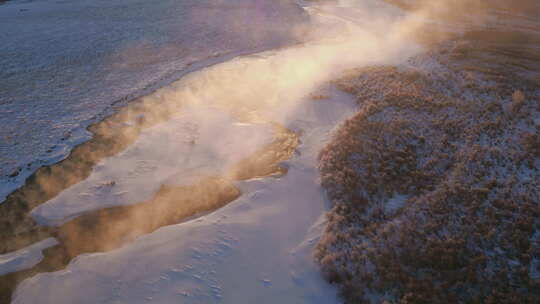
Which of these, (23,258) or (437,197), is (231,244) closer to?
(23,258)

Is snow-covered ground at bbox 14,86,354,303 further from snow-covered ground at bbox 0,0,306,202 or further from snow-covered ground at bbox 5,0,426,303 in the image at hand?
snow-covered ground at bbox 0,0,306,202

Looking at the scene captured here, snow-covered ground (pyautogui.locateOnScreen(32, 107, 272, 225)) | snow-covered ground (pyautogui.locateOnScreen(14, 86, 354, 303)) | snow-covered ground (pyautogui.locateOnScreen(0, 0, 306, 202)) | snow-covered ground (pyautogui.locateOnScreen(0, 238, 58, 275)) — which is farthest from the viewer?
snow-covered ground (pyautogui.locateOnScreen(0, 0, 306, 202))

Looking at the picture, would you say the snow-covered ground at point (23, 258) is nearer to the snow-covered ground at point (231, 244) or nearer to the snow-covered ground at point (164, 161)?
the snow-covered ground at point (231, 244)

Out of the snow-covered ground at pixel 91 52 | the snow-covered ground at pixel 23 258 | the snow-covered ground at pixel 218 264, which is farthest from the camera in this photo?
the snow-covered ground at pixel 91 52

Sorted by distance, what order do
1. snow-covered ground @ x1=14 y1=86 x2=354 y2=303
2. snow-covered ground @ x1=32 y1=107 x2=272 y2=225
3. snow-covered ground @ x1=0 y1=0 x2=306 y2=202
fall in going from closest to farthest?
snow-covered ground @ x1=14 y1=86 x2=354 y2=303 → snow-covered ground @ x1=32 y1=107 x2=272 y2=225 → snow-covered ground @ x1=0 y1=0 x2=306 y2=202

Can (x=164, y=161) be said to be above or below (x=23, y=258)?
above

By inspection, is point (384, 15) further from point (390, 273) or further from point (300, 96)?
point (390, 273)

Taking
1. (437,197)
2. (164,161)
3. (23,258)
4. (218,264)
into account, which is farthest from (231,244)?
(437,197)

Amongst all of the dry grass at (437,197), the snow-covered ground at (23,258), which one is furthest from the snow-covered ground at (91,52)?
the dry grass at (437,197)

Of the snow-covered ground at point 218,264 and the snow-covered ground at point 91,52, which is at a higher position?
the snow-covered ground at point 91,52

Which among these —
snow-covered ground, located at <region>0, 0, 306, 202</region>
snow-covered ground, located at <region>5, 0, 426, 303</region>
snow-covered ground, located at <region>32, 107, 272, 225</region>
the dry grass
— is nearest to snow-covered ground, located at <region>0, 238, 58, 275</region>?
snow-covered ground, located at <region>5, 0, 426, 303</region>

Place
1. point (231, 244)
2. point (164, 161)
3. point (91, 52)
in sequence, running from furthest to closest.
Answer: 1. point (91, 52)
2. point (164, 161)
3. point (231, 244)

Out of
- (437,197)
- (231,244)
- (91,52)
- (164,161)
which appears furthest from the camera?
(91,52)
